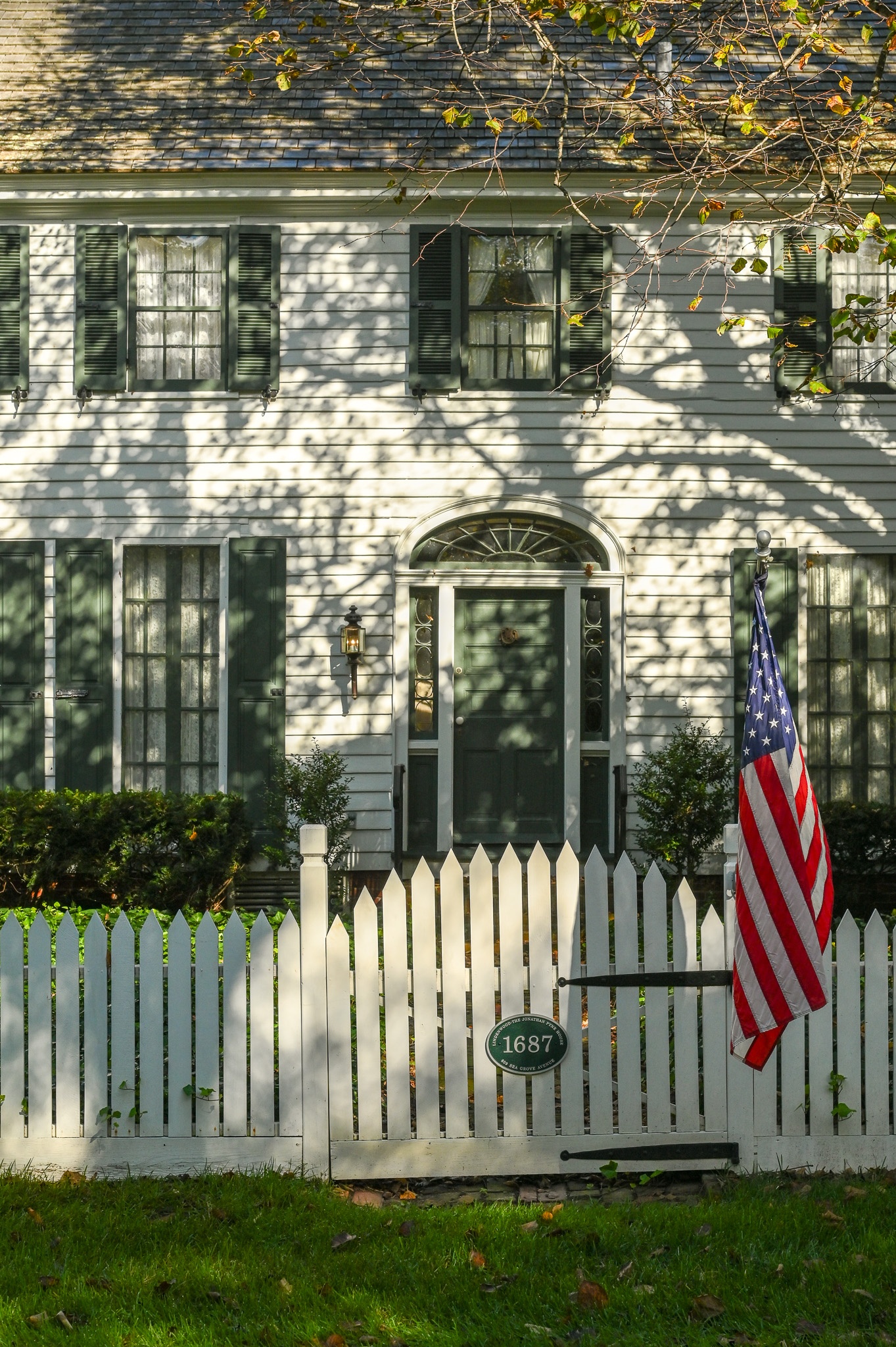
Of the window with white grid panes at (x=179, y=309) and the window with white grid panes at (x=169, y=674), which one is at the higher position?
the window with white grid panes at (x=179, y=309)

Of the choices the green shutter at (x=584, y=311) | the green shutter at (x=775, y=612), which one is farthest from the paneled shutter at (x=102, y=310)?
the green shutter at (x=775, y=612)

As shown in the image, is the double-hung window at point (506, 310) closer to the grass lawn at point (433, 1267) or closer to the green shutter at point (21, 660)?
the green shutter at point (21, 660)

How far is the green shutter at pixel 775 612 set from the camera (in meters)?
9.62

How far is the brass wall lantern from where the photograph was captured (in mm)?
9492

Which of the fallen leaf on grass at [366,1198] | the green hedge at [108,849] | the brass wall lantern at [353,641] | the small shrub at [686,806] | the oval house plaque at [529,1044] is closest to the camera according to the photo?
the fallen leaf on grass at [366,1198]

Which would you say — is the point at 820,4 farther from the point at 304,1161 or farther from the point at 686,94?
the point at 304,1161

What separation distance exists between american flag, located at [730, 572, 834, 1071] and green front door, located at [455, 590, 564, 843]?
561 cm

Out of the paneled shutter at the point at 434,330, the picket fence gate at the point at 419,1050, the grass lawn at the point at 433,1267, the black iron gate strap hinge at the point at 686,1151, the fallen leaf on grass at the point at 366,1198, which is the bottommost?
the fallen leaf on grass at the point at 366,1198

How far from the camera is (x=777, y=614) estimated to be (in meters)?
9.66

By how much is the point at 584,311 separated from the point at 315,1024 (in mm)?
6954

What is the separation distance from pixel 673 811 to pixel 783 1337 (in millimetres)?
5888

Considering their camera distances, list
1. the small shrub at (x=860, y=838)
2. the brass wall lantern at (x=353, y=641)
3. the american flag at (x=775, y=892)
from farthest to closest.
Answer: the brass wall lantern at (x=353, y=641), the small shrub at (x=860, y=838), the american flag at (x=775, y=892)

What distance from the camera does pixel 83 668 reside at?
9.66 metres

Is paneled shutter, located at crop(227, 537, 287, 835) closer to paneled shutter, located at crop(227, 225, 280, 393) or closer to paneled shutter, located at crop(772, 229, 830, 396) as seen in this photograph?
paneled shutter, located at crop(227, 225, 280, 393)
